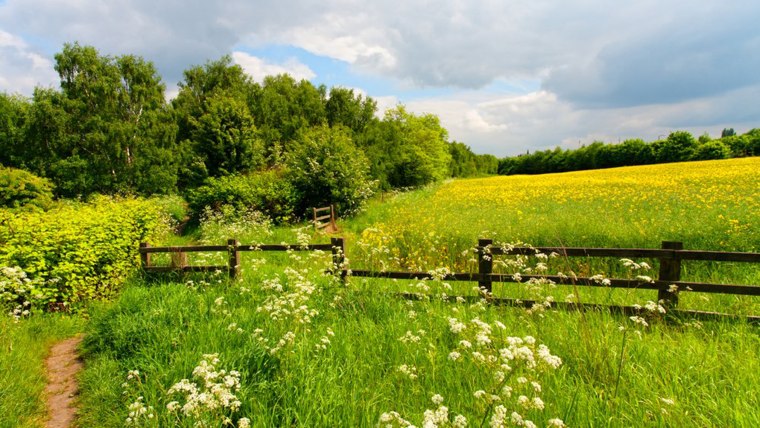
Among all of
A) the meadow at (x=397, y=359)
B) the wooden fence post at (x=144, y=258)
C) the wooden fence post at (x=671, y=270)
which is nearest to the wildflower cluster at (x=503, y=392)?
the meadow at (x=397, y=359)

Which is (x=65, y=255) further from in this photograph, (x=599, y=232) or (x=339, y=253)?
(x=599, y=232)

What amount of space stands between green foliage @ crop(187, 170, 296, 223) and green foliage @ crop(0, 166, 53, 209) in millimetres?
8986

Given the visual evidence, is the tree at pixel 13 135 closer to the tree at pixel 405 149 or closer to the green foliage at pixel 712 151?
the tree at pixel 405 149

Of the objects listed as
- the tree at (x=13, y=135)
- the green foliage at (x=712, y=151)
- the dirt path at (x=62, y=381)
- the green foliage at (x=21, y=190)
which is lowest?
the dirt path at (x=62, y=381)

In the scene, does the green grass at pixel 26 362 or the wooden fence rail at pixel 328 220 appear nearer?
the green grass at pixel 26 362

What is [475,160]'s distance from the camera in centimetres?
10169

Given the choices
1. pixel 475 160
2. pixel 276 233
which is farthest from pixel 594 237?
pixel 475 160

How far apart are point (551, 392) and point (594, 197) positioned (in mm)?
19345

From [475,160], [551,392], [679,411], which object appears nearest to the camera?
[679,411]

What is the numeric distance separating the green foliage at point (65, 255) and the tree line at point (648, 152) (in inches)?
2741

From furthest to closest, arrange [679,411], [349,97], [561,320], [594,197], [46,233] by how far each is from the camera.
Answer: [349,97] < [594,197] < [46,233] < [561,320] < [679,411]

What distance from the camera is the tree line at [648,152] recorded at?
5062cm

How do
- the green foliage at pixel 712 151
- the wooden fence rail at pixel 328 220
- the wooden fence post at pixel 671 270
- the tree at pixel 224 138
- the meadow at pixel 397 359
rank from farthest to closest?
the green foliage at pixel 712 151 → the tree at pixel 224 138 → the wooden fence rail at pixel 328 220 → the wooden fence post at pixel 671 270 → the meadow at pixel 397 359

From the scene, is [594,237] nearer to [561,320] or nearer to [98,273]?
[561,320]
